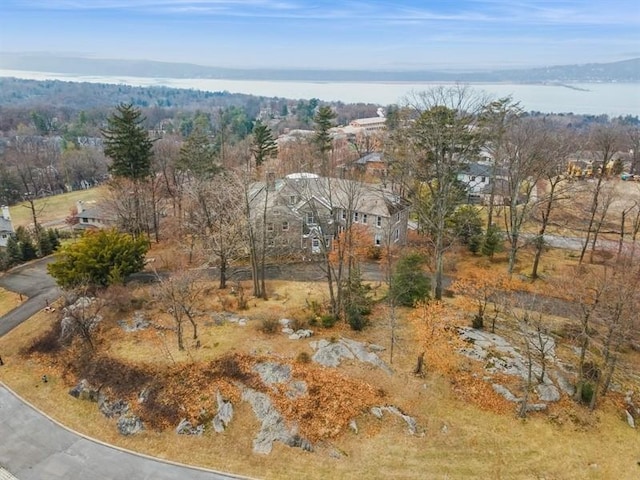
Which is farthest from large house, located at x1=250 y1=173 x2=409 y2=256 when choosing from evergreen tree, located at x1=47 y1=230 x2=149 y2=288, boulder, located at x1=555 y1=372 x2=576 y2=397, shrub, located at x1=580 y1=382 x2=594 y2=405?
shrub, located at x1=580 y1=382 x2=594 y2=405

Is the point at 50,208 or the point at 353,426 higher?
the point at 353,426

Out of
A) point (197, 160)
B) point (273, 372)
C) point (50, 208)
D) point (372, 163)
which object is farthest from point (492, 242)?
point (50, 208)

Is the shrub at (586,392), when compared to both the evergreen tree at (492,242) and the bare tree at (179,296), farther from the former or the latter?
the bare tree at (179,296)

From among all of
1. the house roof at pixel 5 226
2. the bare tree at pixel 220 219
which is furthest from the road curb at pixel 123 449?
the house roof at pixel 5 226

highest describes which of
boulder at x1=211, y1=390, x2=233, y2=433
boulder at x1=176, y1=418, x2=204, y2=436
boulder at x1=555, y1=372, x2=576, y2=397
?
boulder at x1=555, y1=372, x2=576, y2=397

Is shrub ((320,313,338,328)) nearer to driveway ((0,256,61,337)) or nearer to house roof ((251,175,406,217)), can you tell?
house roof ((251,175,406,217))

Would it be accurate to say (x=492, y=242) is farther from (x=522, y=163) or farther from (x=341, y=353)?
(x=341, y=353)

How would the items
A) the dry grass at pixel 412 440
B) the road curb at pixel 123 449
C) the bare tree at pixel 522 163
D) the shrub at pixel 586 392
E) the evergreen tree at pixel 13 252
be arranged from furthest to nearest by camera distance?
the evergreen tree at pixel 13 252, the bare tree at pixel 522 163, the shrub at pixel 586 392, the road curb at pixel 123 449, the dry grass at pixel 412 440
